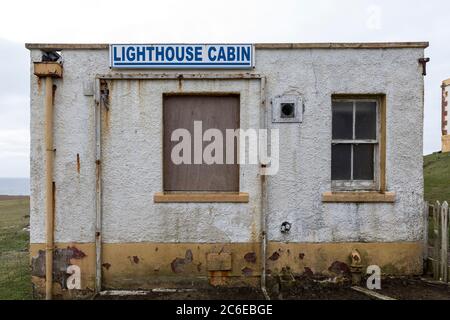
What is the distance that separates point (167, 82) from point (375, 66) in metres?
3.63

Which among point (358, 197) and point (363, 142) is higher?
point (363, 142)

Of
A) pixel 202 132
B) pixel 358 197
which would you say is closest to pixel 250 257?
pixel 358 197

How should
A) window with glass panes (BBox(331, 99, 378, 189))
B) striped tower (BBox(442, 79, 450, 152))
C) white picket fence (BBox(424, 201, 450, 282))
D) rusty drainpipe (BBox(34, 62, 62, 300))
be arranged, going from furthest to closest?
1. striped tower (BBox(442, 79, 450, 152))
2. window with glass panes (BBox(331, 99, 378, 189))
3. white picket fence (BBox(424, 201, 450, 282))
4. rusty drainpipe (BBox(34, 62, 62, 300))

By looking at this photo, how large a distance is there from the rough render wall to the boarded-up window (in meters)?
0.22

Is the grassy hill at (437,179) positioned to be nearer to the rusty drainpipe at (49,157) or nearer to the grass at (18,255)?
the grass at (18,255)

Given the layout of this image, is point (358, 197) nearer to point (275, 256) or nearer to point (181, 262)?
point (275, 256)

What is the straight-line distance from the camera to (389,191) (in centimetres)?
566

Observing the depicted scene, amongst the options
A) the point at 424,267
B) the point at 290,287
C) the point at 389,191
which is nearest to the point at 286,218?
the point at 290,287

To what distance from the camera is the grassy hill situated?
11816mm

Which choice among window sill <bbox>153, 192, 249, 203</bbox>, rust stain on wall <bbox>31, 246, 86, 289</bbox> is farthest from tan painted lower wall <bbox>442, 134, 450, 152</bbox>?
rust stain on wall <bbox>31, 246, 86, 289</bbox>

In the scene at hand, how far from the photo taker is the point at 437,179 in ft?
49.9

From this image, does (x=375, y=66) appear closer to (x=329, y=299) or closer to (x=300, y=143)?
(x=300, y=143)

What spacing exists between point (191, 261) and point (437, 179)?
1437 cm

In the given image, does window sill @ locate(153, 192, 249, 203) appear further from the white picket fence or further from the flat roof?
the white picket fence
